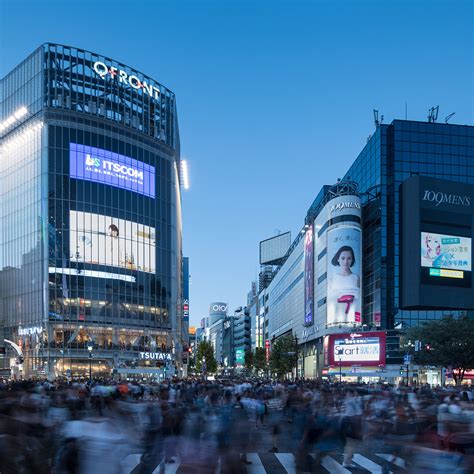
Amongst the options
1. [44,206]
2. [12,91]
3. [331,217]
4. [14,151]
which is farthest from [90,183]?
[331,217]

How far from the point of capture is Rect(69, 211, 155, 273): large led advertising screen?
91.6 m

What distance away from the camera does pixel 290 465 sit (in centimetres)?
1947

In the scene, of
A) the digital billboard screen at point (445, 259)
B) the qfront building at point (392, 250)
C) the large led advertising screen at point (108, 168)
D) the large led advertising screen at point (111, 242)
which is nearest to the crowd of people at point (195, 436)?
the large led advertising screen at point (111, 242)

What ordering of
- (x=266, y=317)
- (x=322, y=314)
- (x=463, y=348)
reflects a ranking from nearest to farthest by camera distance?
(x=463, y=348) → (x=322, y=314) → (x=266, y=317)

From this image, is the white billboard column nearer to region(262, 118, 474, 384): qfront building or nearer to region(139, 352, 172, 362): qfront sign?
region(262, 118, 474, 384): qfront building

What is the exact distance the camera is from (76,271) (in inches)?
3578

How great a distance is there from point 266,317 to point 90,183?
371 ft

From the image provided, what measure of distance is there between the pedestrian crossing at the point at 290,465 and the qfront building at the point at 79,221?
67.7 m

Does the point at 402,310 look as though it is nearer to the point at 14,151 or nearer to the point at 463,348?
the point at 463,348

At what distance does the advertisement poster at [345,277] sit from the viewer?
3787 inches

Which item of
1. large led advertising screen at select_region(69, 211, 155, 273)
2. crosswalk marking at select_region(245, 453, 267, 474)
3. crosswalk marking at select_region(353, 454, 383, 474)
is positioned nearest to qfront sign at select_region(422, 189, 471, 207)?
large led advertising screen at select_region(69, 211, 155, 273)

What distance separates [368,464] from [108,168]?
80.5 m

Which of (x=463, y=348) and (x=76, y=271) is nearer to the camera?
(x=463, y=348)

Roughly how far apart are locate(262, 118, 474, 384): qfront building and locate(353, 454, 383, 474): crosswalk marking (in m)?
66.5
